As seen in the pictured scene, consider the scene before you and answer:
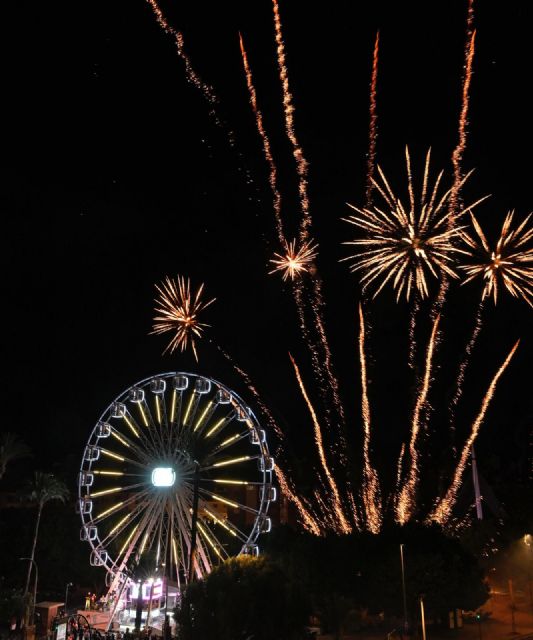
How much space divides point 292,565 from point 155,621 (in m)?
9.65

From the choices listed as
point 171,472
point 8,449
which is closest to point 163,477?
point 171,472

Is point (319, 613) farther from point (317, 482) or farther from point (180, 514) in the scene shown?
point (317, 482)

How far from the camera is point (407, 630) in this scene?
3391 cm

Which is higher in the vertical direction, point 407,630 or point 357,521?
point 357,521

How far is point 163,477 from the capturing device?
34938 millimetres

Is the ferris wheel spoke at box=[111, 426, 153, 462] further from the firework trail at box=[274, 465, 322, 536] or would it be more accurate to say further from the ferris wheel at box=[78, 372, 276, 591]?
the firework trail at box=[274, 465, 322, 536]

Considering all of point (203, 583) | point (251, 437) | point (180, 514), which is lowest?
point (203, 583)

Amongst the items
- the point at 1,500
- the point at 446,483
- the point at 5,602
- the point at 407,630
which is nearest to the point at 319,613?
the point at 407,630

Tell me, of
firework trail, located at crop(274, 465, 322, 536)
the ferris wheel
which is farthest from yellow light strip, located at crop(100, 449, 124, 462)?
firework trail, located at crop(274, 465, 322, 536)

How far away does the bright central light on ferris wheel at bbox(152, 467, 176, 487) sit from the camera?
115ft

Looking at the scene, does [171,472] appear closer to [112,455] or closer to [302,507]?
[112,455]

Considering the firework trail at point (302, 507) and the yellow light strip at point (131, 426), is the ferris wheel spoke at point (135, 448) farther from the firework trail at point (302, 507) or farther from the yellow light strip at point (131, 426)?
the firework trail at point (302, 507)

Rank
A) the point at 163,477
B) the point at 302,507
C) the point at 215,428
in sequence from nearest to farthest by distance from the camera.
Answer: the point at 163,477 → the point at 215,428 → the point at 302,507

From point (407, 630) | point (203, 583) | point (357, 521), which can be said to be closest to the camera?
point (203, 583)
